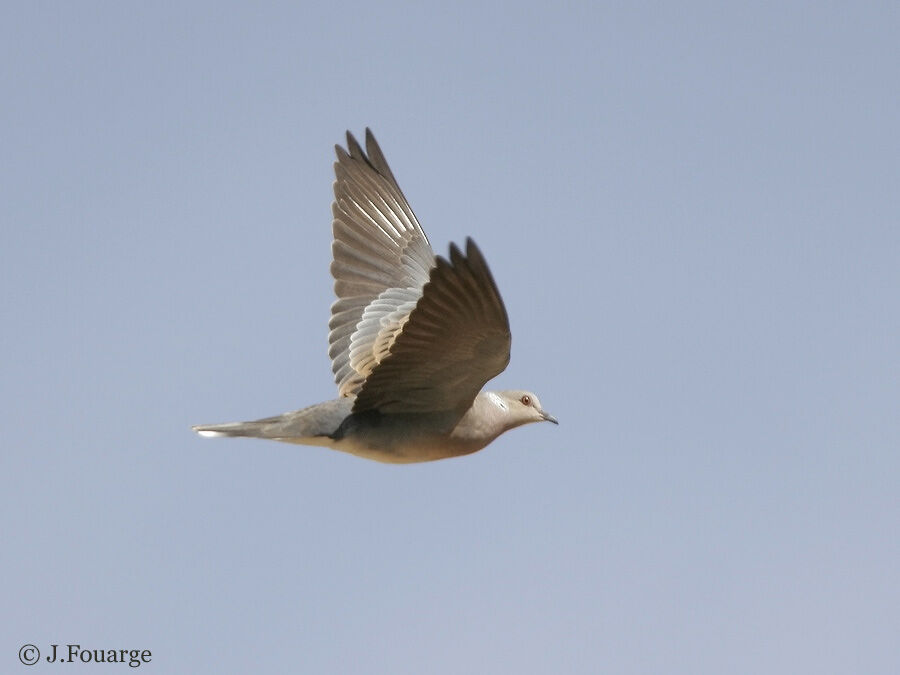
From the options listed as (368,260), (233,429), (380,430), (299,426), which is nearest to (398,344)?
(380,430)

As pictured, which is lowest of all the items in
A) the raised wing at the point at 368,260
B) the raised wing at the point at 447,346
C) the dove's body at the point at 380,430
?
the dove's body at the point at 380,430

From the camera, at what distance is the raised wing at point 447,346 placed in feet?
24.5

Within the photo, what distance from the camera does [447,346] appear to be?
26.7ft

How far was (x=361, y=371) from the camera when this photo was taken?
9805mm

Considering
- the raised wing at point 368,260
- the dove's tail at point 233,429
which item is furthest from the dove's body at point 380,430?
the raised wing at point 368,260

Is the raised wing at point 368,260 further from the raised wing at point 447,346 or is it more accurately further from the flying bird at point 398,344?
the raised wing at point 447,346

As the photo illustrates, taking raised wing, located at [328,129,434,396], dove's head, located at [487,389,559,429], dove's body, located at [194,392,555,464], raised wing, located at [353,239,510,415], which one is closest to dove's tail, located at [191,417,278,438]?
dove's body, located at [194,392,555,464]

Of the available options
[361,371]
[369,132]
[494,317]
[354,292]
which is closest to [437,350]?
[494,317]

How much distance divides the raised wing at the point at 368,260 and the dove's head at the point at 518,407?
956 millimetres

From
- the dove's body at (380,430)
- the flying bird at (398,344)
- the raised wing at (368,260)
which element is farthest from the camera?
the raised wing at (368,260)

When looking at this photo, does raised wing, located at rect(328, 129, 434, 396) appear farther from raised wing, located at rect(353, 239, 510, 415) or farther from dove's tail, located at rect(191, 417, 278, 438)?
raised wing, located at rect(353, 239, 510, 415)

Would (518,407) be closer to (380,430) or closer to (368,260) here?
(380,430)

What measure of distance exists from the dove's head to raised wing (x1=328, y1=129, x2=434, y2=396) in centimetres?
96

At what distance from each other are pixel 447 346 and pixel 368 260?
105 inches
